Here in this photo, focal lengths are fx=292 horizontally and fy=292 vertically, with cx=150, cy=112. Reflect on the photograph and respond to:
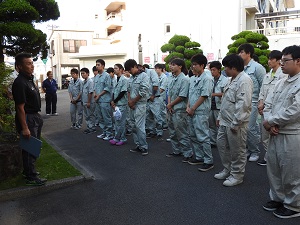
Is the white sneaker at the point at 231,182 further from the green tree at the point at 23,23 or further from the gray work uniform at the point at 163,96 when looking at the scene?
the green tree at the point at 23,23

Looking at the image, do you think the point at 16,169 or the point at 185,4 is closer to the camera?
the point at 16,169

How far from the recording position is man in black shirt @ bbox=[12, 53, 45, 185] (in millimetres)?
4113

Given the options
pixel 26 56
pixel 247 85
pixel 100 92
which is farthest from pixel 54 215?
pixel 100 92

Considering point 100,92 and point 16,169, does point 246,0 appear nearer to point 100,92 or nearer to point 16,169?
point 100,92

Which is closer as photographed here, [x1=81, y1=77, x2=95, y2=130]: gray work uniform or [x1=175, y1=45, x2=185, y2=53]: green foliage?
[x1=81, y1=77, x2=95, y2=130]: gray work uniform

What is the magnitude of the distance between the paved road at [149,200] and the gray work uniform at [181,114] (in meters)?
0.43

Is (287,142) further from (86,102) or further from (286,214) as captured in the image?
(86,102)

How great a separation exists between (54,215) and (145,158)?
2.68m

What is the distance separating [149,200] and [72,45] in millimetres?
38555

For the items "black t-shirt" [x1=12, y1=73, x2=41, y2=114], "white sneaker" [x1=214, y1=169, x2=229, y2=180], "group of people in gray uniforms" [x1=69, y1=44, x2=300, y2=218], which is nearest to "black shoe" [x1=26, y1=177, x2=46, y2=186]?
"black t-shirt" [x1=12, y1=73, x2=41, y2=114]

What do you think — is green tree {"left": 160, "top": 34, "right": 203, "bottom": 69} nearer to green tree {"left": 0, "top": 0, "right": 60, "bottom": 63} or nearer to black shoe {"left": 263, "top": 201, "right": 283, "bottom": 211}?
green tree {"left": 0, "top": 0, "right": 60, "bottom": 63}

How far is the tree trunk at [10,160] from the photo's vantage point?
4.53 metres

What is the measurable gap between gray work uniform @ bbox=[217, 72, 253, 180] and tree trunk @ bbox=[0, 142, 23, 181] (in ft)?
10.7

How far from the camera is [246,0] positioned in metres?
20.7
